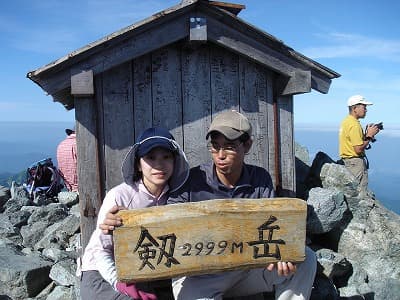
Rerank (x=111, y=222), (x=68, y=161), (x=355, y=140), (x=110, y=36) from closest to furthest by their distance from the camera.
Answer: (x=111, y=222)
(x=110, y=36)
(x=355, y=140)
(x=68, y=161)

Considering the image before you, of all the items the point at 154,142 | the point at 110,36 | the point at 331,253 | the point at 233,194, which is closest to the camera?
the point at 154,142

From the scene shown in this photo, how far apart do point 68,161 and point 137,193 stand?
822cm

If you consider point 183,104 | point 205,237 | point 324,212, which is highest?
point 183,104

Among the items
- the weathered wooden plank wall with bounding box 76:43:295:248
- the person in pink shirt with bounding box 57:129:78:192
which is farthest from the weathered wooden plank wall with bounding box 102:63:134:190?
the person in pink shirt with bounding box 57:129:78:192

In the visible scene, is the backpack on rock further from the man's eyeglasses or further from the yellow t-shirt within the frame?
the man's eyeglasses

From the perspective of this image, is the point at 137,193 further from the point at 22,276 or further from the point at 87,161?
the point at 22,276

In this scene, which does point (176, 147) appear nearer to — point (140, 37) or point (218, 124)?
point (218, 124)

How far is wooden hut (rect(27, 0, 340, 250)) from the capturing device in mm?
4785

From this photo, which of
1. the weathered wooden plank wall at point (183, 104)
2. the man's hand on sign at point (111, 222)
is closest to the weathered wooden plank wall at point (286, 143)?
the weathered wooden plank wall at point (183, 104)

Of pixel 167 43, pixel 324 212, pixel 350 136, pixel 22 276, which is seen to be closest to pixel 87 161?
pixel 167 43

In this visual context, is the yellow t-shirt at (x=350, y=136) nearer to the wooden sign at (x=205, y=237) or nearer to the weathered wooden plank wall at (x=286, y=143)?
the weathered wooden plank wall at (x=286, y=143)

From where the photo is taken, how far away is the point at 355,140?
8.96m

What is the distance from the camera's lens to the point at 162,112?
202 inches

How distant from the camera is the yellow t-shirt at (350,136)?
8969mm
